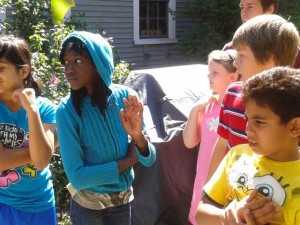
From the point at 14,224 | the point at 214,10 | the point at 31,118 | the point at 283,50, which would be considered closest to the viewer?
the point at 283,50

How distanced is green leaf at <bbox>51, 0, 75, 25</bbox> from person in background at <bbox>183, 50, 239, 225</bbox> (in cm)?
162

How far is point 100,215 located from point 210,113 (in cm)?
86

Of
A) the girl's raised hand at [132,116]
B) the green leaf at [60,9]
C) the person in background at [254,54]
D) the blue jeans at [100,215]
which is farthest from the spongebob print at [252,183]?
the blue jeans at [100,215]

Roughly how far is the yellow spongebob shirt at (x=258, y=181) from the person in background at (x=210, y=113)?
937mm

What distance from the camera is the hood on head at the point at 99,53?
218 centimetres

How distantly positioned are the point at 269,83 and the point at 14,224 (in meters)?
1.48

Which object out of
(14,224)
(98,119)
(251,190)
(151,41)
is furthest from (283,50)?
(151,41)

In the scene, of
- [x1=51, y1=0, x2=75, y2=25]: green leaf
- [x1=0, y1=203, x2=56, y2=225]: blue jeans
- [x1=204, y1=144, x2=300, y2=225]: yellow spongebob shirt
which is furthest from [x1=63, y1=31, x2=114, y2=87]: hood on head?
[x1=51, y1=0, x2=75, y2=25]: green leaf

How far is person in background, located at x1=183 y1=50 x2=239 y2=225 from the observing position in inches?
97.3

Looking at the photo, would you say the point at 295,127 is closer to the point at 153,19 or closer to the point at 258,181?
the point at 258,181

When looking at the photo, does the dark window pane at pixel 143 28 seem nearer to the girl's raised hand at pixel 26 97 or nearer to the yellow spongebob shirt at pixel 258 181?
the girl's raised hand at pixel 26 97

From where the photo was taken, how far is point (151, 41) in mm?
10281

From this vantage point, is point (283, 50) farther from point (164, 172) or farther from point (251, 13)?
point (164, 172)

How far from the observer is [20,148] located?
212 cm
